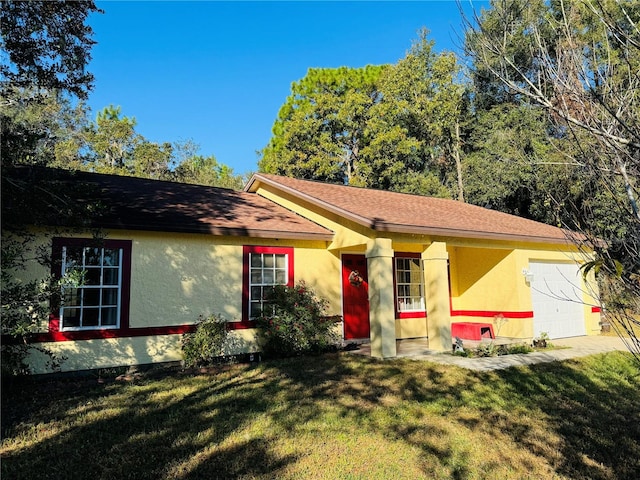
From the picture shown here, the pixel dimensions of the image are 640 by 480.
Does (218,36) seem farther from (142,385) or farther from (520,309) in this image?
(520,309)

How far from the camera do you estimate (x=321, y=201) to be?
1083 centimetres

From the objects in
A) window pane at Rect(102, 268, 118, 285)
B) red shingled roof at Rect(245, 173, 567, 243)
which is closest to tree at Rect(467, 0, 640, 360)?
red shingled roof at Rect(245, 173, 567, 243)

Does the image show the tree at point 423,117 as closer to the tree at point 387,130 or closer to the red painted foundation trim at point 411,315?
the tree at point 387,130

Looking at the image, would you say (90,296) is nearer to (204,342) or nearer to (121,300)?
(121,300)

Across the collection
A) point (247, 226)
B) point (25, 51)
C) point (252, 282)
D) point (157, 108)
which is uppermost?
point (157, 108)

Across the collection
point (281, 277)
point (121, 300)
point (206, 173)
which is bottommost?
point (121, 300)

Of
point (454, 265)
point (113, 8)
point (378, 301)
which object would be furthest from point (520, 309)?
point (113, 8)

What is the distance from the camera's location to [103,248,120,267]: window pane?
332 inches

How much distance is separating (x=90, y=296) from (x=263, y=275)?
148 inches

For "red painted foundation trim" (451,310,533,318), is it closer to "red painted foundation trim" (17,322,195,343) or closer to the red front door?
the red front door

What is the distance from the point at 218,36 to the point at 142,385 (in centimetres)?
951

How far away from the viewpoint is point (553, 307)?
12.8 meters

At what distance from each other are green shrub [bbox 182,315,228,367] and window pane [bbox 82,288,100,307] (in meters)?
1.83

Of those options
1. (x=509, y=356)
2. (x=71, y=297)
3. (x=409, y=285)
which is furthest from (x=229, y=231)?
(x=509, y=356)
